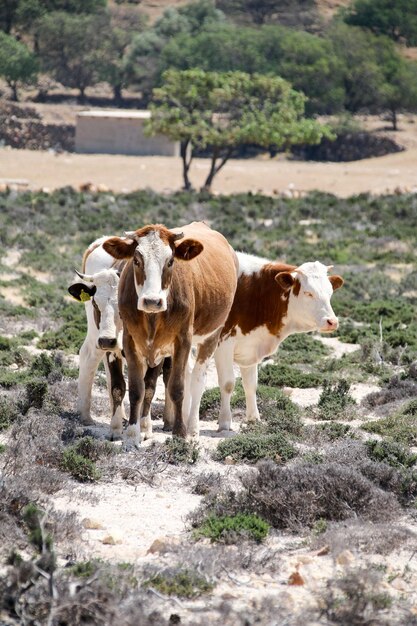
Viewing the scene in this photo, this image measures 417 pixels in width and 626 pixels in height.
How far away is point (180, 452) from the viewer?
11289 millimetres

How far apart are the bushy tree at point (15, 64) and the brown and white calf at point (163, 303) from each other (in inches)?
2786

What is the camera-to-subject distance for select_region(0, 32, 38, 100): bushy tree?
8096cm

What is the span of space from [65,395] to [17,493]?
16.9 ft

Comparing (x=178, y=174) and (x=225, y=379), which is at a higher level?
(x=225, y=379)

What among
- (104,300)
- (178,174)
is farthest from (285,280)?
(178,174)

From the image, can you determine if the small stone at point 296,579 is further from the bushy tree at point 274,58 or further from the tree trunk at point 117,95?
the tree trunk at point 117,95

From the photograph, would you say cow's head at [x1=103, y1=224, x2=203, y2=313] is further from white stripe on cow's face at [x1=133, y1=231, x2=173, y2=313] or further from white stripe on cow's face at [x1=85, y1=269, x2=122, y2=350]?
white stripe on cow's face at [x1=85, y1=269, x2=122, y2=350]

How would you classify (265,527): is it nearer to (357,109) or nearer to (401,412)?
(401,412)

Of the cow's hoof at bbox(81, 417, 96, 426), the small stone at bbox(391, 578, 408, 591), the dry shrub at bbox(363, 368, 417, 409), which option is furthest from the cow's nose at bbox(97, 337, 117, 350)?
the small stone at bbox(391, 578, 408, 591)

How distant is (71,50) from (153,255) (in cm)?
8068

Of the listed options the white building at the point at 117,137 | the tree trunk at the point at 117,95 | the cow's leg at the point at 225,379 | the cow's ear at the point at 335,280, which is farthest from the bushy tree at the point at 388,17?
the cow's leg at the point at 225,379

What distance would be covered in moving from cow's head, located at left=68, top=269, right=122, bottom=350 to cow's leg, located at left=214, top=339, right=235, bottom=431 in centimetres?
127

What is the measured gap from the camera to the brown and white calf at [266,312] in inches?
531

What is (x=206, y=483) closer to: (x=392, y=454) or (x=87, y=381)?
(x=392, y=454)
